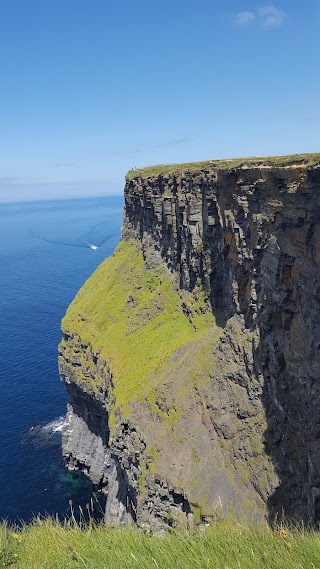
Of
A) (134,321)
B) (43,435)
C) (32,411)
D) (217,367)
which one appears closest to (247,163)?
(217,367)

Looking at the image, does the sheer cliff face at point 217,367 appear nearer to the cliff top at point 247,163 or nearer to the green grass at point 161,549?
the cliff top at point 247,163

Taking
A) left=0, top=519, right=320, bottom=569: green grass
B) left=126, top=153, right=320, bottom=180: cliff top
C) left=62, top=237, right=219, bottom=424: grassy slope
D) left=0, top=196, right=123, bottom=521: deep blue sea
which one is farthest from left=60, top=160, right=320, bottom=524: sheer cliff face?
left=0, top=519, right=320, bottom=569: green grass

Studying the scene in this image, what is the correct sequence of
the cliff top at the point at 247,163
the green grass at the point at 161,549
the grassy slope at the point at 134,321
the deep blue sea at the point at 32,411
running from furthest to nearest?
1. the deep blue sea at the point at 32,411
2. the grassy slope at the point at 134,321
3. the cliff top at the point at 247,163
4. the green grass at the point at 161,549

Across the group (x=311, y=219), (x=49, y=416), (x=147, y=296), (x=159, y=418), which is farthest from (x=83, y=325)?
(x=311, y=219)

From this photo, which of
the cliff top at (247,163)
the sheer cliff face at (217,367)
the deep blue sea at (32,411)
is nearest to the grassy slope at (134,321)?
the sheer cliff face at (217,367)

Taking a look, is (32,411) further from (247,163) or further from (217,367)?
(247,163)

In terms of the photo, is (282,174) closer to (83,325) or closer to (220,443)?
(220,443)

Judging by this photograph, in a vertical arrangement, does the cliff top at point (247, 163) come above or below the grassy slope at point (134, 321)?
above
